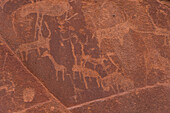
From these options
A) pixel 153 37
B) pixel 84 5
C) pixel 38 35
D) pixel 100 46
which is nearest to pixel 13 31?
pixel 38 35

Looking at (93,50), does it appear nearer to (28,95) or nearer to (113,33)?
(113,33)

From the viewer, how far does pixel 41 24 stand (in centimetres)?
192

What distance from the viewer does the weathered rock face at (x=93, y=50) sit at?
6.14ft

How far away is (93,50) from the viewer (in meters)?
1.92

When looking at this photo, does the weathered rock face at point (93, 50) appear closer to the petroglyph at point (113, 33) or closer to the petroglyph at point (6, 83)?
the petroglyph at point (113, 33)

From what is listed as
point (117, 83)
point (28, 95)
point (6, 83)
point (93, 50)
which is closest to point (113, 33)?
point (93, 50)

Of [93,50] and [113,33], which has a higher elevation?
[113,33]

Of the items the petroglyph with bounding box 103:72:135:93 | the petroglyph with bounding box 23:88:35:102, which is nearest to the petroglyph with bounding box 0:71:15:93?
the petroglyph with bounding box 23:88:35:102

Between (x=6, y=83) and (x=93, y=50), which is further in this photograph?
(x=93, y=50)

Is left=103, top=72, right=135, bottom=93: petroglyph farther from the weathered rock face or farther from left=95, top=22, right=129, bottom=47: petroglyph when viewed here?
left=95, top=22, right=129, bottom=47: petroglyph

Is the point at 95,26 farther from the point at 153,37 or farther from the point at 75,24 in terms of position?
the point at 153,37

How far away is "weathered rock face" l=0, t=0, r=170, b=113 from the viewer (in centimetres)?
187

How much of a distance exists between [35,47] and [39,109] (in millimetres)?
627

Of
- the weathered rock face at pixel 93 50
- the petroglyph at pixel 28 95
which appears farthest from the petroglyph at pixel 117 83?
the petroglyph at pixel 28 95
